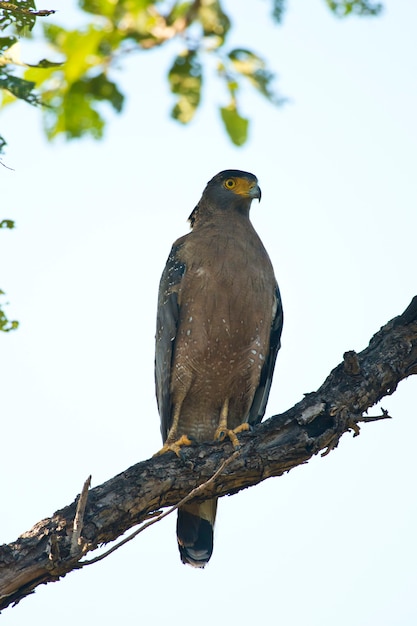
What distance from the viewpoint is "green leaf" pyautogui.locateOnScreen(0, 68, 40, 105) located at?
8.98 feet

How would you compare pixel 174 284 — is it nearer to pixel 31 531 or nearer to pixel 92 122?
pixel 31 531

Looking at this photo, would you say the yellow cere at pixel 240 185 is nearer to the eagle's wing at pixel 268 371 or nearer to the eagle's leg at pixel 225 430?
the eagle's wing at pixel 268 371

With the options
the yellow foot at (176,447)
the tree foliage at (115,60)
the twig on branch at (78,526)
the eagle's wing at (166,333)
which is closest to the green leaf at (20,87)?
the tree foliage at (115,60)

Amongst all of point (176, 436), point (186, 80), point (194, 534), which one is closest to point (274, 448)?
point (194, 534)

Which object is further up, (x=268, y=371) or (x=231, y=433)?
(x=268, y=371)

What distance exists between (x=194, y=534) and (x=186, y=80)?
14.7ft

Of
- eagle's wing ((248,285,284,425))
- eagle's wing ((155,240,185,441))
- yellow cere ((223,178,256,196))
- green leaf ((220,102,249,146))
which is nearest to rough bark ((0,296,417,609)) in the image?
eagle's wing ((155,240,185,441))

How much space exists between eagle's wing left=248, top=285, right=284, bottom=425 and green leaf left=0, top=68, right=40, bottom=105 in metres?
4.70

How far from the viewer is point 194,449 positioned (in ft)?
18.6

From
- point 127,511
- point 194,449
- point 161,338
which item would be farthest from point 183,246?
point 127,511

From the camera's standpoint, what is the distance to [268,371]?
7309 mm

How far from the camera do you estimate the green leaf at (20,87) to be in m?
2.74

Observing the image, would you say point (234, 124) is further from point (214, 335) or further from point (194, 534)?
point (194, 534)

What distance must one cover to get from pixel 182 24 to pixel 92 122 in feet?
1.61
